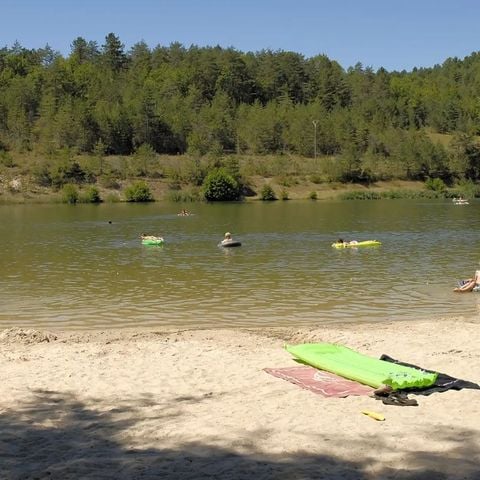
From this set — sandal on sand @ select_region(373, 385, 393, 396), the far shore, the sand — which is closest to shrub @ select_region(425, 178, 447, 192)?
the far shore

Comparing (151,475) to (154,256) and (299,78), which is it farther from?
(299,78)

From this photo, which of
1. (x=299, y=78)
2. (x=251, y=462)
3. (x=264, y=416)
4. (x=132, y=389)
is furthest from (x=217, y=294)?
(x=299, y=78)

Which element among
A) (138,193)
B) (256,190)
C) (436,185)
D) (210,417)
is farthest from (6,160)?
(210,417)

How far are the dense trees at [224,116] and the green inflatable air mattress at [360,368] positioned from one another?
344 feet

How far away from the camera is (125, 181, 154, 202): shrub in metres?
107

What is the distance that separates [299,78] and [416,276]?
581 ft

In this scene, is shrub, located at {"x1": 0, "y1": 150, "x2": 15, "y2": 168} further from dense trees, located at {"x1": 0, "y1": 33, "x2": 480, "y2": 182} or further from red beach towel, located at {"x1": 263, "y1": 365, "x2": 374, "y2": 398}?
red beach towel, located at {"x1": 263, "y1": 365, "x2": 374, "y2": 398}

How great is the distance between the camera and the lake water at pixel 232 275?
2120 centimetres

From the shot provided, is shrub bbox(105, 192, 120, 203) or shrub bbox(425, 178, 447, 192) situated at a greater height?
shrub bbox(425, 178, 447, 192)

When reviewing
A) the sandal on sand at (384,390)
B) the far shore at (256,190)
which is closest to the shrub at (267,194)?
the far shore at (256,190)

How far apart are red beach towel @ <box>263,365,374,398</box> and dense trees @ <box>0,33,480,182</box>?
346 feet

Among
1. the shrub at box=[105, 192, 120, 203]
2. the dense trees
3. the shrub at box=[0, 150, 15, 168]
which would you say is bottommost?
the shrub at box=[105, 192, 120, 203]

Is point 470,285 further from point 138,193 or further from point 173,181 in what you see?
point 173,181

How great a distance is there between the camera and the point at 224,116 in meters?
154
